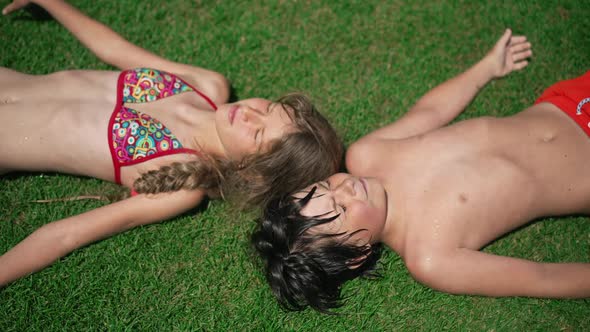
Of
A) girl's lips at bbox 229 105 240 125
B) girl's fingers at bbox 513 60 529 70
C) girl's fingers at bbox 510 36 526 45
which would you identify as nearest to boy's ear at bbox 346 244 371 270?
girl's lips at bbox 229 105 240 125

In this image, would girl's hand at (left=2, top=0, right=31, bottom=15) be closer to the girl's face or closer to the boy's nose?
the girl's face

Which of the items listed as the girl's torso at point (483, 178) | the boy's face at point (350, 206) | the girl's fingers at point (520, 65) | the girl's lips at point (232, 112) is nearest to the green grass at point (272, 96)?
the girl's fingers at point (520, 65)

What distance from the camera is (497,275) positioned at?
11.1ft

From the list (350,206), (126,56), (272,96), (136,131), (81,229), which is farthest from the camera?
(272,96)

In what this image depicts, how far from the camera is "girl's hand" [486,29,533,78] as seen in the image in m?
4.56

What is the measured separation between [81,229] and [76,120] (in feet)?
2.81

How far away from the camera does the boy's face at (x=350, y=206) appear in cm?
325

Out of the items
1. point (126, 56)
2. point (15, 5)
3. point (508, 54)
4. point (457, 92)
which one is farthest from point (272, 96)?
point (15, 5)

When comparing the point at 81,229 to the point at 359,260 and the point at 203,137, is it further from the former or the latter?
the point at 359,260

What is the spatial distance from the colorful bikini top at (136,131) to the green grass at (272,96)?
63 cm

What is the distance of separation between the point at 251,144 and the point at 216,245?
956 mm

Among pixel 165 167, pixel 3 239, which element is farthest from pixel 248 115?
pixel 3 239

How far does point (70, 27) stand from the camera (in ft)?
14.5

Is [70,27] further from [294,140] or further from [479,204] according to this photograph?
[479,204]
